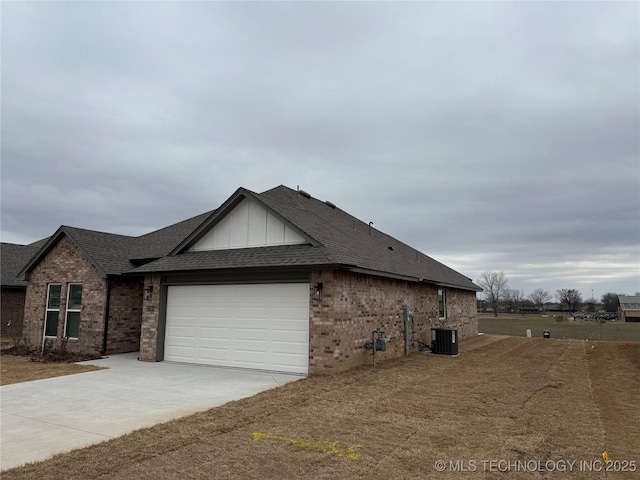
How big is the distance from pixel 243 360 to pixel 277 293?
2275 mm

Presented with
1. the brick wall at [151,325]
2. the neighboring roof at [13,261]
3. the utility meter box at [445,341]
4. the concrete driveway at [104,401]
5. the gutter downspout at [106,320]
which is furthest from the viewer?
the neighboring roof at [13,261]

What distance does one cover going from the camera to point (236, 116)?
15.9 metres

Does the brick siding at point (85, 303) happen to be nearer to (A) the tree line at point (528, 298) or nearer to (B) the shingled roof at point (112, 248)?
(B) the shingled roof at point (112, 248)

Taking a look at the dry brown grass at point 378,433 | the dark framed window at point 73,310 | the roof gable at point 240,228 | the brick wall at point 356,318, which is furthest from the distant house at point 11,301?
the dry brown grass at point 378,433

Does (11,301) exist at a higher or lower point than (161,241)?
lower

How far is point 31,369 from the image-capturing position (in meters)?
11.6

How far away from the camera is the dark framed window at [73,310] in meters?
15.0

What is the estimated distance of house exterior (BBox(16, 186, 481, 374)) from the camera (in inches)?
415

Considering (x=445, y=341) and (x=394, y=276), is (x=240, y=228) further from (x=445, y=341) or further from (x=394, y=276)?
(x=445, y=341)

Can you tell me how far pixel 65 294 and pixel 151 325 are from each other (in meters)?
5.25

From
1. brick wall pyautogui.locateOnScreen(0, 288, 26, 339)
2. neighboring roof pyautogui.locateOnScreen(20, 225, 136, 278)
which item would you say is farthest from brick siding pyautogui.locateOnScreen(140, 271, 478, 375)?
brick wall pyautogui.locateOnScreen(0, 288, 26, 339)

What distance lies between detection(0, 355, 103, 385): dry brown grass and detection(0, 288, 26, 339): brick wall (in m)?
10.7

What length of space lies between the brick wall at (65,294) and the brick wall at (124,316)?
0.35 meters

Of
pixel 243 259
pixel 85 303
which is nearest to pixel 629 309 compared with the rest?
pixel 243 259
